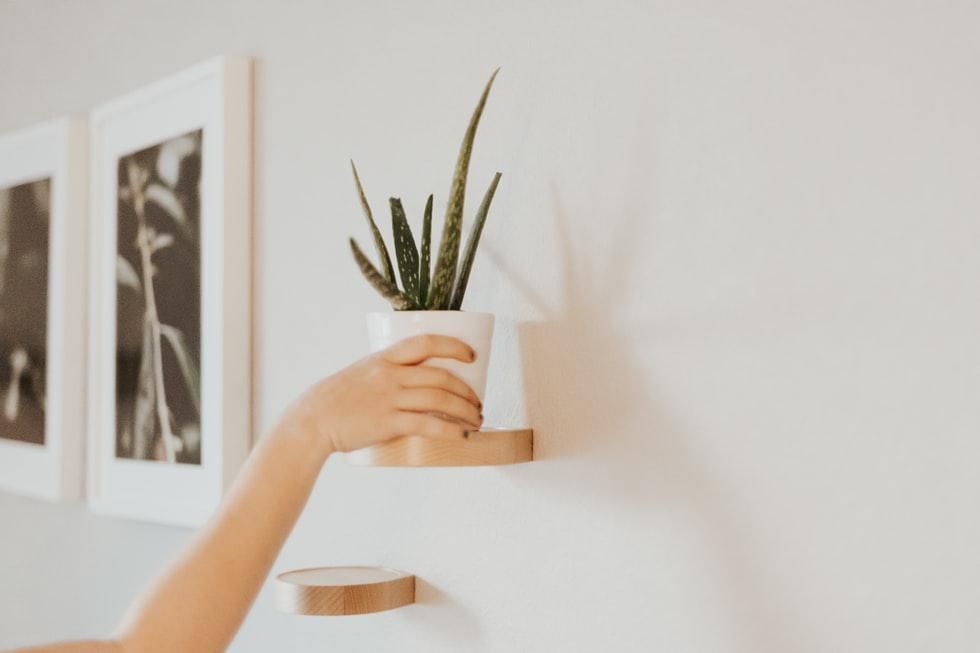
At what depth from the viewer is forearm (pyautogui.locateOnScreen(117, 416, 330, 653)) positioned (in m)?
0.70

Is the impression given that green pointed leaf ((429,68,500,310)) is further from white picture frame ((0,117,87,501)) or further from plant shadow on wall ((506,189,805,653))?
white picture frame ((0,117,87,501))

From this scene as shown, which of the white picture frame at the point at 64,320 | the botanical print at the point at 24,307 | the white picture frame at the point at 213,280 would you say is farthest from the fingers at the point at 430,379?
the botanical print at the point at 24,307

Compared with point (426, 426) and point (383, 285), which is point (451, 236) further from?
point (426, 426)

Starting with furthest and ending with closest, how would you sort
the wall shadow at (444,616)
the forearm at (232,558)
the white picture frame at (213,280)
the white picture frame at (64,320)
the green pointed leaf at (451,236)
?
1. the white picture frame at (64,320)
2. the white picture frame at (213,280)
3. the wall shadow at (444,616)
4. the green pointed leaf at (451,236)
5. the forearm at (232,558)

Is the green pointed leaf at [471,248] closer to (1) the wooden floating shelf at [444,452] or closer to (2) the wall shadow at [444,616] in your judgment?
(1) the wooden floating shelf at [444,452]

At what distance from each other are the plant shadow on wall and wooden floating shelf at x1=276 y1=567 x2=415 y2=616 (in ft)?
0.73

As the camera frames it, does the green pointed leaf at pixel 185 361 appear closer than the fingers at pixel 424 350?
No

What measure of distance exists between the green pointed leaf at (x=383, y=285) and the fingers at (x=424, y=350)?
0.24 ft

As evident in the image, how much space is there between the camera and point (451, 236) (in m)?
0.95

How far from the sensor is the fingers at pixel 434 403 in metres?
0.84

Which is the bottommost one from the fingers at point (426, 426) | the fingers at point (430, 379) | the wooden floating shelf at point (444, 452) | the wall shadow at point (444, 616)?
the wall shadow at point (444, 616)

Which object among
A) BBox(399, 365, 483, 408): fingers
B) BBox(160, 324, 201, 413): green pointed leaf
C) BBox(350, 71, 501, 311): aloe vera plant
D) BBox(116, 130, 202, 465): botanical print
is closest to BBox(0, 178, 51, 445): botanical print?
BBox(116, 130, 202, 465): botanical print

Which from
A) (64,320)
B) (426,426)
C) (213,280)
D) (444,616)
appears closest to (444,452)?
(426,426)

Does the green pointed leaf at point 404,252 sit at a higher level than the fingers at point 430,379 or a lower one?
higher
